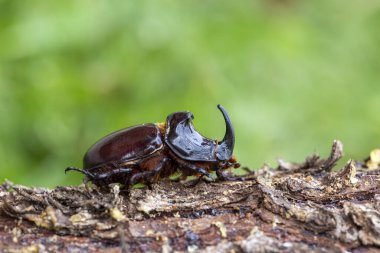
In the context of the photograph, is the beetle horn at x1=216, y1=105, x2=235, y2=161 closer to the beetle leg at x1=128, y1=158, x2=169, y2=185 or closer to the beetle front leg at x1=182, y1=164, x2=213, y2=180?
the beetle front leg at x1=182, y1=164, x2=213, y2=180

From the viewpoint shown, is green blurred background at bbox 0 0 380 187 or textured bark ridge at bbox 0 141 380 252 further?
green blurred background at bbox 0 0 380 187

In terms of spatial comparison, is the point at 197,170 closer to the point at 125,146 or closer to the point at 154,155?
the point at 154,155

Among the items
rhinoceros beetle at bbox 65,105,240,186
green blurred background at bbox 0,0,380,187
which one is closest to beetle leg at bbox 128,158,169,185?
rhinoceros beetle at bbox 65,105,240,186

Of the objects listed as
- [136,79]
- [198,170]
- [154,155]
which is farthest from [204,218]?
[136,79]

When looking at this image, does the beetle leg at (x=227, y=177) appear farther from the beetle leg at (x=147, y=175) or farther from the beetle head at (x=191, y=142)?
the beetle leg at (x=147, y=175)

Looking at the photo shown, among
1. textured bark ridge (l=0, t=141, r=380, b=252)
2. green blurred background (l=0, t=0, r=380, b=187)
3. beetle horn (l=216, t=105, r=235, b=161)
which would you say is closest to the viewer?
textured bark ridge (l=0, t=141, r=380, b=252)

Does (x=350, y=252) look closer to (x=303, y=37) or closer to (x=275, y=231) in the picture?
(x=275, y=231)

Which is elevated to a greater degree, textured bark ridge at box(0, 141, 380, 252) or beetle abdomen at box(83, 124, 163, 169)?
beetle abdomen at box(83, 124, 163, 169)

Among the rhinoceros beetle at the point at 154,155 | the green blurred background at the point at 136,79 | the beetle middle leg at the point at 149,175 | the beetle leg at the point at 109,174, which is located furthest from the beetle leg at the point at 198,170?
the green blurred background at the point at 136,79
